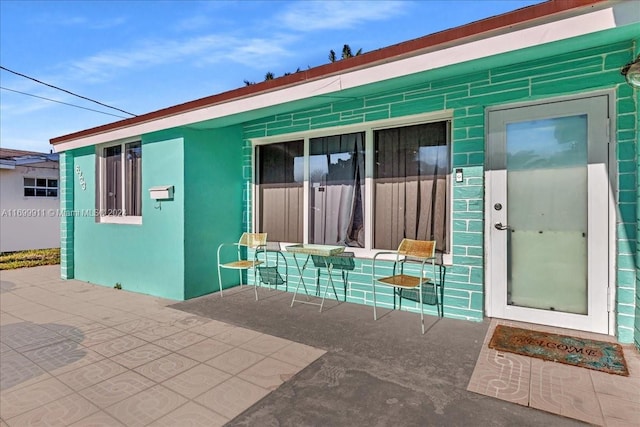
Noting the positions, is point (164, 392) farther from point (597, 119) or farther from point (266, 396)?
point (597, 119)

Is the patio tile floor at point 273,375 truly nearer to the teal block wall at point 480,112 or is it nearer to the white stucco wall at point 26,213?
the teal block wall at point 480,112

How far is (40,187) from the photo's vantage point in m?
10.5

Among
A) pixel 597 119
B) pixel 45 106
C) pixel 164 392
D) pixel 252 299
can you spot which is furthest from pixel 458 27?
pixel 45 106

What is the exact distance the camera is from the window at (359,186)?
149 inches

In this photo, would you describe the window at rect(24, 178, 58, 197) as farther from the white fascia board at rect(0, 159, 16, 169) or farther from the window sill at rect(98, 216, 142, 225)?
the window sill at rect(98, 216, 142, 225)

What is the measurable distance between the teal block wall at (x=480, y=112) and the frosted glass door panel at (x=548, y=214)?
27cm

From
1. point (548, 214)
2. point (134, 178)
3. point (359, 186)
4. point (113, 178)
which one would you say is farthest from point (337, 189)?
point (113, 178)

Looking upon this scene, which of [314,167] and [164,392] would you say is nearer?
[164,392]

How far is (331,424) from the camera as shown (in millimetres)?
1809

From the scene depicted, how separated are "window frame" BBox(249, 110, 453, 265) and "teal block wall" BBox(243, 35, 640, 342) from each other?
4.6 inches

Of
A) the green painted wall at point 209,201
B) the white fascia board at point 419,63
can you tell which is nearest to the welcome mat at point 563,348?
the white fascia board at point 419,63

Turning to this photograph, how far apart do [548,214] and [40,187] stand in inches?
529

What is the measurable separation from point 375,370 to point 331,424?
2.35 ft

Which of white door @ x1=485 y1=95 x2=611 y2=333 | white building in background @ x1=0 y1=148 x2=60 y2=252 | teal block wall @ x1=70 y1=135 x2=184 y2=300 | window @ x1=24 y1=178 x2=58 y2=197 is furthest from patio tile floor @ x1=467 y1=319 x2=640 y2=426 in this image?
window @ x1=24 y1=178 x2=58 y2=197
